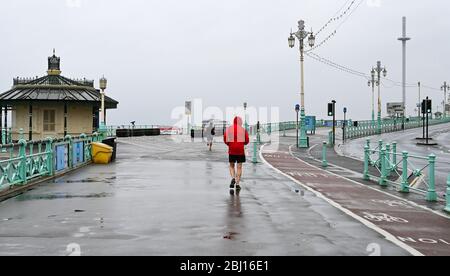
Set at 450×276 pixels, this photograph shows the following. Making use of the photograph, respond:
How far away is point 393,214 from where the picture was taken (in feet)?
34.3

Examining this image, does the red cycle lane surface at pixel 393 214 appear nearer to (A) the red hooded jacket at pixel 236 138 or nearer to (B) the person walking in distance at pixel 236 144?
(B) the person walking in distance at pixel 236 144

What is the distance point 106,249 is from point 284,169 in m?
14.5

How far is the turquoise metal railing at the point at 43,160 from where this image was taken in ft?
41.2

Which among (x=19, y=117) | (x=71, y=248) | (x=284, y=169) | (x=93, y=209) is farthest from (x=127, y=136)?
(x=71, y=248)

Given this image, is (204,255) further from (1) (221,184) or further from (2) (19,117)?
(2) (19,117)

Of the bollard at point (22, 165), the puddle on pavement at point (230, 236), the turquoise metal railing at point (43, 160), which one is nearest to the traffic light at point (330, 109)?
the turquoise metal railing at point (43, 160)

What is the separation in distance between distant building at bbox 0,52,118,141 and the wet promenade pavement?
72.2 ft

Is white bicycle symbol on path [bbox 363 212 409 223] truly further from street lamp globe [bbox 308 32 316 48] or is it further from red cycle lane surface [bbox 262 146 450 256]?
street lamp globe [bbox 308 32 316 48]

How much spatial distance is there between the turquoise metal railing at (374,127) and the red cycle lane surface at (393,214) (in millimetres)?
39665

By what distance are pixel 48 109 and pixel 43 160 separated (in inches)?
873

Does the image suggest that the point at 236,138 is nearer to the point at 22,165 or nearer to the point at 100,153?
the point at 22,165

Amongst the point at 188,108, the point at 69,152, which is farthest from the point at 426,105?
the point at 69,152

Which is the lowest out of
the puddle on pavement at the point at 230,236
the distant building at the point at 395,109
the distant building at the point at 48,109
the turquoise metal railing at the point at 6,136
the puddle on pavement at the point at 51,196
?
the puddle on pavement at the point at 230,236
